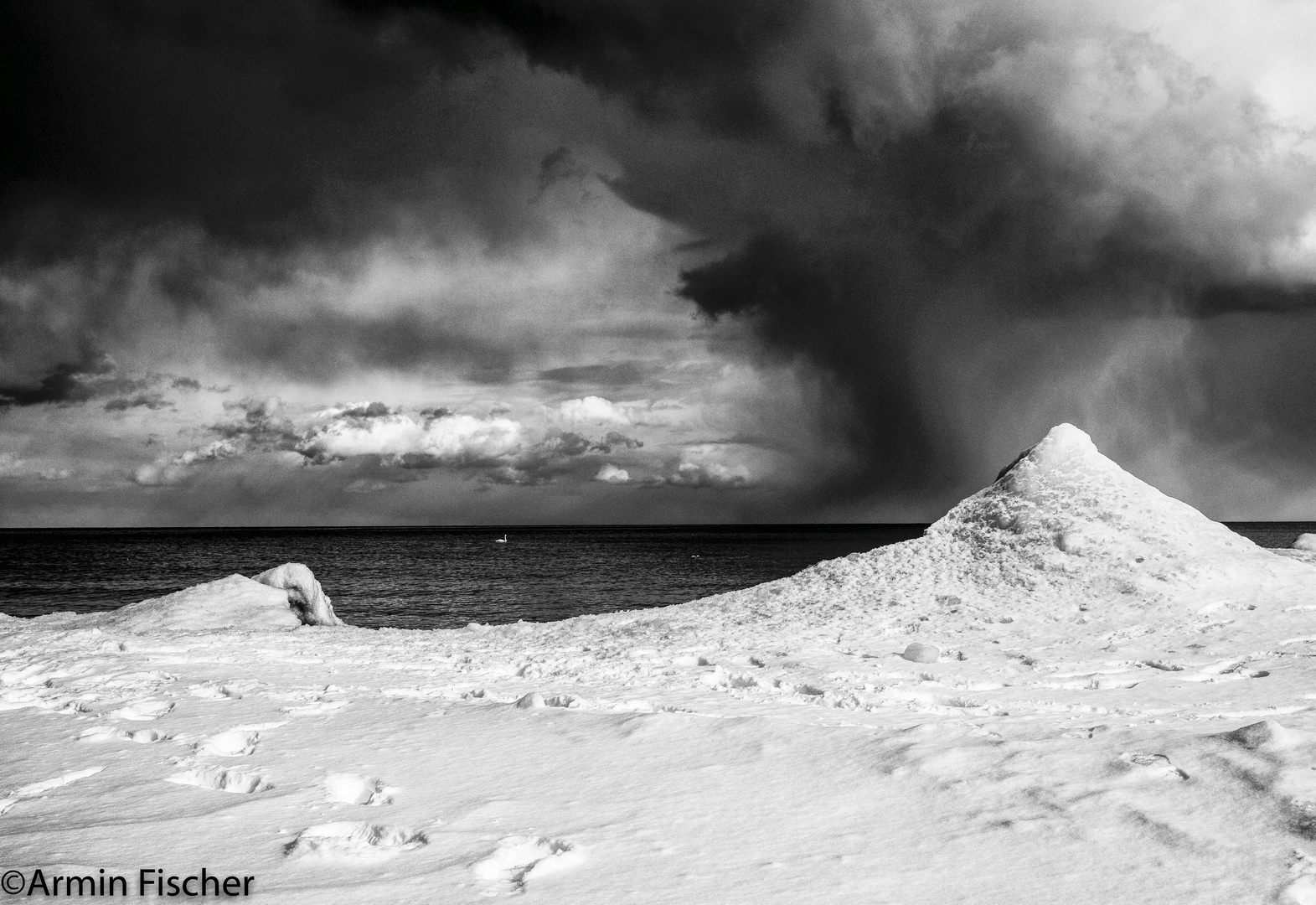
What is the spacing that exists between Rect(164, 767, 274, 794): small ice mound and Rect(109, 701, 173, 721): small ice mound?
2.03 meters

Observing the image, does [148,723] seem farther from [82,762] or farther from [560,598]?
[560,598]

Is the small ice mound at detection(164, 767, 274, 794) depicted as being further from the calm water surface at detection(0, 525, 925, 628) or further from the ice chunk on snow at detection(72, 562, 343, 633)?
the calm water surface at detection(0, 525, 925, 628)

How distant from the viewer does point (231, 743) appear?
20.0 ft

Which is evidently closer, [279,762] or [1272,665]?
[279,762]

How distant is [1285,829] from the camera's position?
13.0 feet

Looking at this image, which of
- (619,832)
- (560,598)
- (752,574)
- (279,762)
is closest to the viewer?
(619,832)

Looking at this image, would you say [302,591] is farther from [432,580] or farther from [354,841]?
[432,580]

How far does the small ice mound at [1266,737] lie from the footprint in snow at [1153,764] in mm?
486

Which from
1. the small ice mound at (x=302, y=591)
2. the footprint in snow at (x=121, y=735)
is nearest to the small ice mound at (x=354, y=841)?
the footprint in snow at (x=121, y=735)

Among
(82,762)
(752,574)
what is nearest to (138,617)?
(82,762)

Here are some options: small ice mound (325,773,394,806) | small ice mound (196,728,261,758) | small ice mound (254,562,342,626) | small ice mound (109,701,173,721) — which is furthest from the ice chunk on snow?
small ice mound (325,773,394,806)

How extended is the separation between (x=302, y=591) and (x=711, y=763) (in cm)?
1576

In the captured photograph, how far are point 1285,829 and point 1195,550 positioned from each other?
10603 millimetres

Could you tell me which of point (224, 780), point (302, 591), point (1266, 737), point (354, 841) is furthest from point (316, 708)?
point (302, 591)
